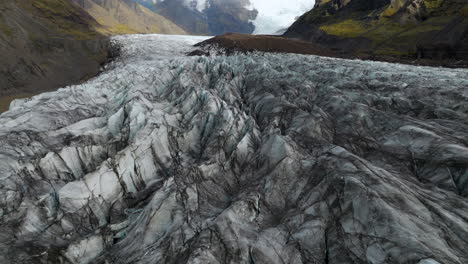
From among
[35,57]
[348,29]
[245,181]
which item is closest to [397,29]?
[348,29]

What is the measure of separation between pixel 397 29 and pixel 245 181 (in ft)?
441

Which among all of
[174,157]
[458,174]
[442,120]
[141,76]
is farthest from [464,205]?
[141,76]

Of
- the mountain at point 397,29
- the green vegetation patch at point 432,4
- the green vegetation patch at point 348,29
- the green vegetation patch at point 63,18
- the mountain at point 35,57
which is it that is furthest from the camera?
the green vegetation patch at point 63,18

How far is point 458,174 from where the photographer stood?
1154cm

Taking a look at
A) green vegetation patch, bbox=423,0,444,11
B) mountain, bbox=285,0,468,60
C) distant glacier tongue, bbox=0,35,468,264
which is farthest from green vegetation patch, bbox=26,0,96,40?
green vegetation patch, bbox=423,0,444,11

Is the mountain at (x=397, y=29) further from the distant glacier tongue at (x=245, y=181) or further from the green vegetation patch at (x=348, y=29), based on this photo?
the distant glacier tongue at (x=245, y=181)

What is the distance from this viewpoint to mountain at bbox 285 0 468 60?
73.8m

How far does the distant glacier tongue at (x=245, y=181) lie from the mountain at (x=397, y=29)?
66764 mm

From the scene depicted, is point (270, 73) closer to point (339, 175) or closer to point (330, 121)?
point (330, 121)

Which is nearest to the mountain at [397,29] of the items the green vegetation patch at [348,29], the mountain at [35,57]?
the green vegetation patch at [348,29]

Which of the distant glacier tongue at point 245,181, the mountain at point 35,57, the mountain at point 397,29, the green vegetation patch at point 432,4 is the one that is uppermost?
the green vegetation patch at point 432,4

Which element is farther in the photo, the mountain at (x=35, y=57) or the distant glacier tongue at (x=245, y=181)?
the mountain at (x=35, y=57)

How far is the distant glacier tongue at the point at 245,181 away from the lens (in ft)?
31.7

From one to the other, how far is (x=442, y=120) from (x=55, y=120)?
1282 inches
